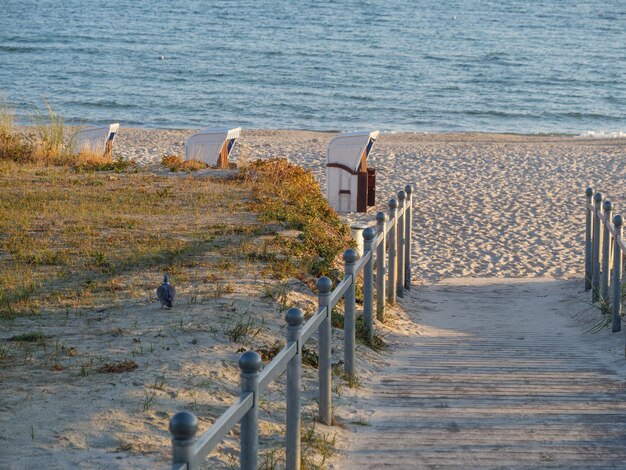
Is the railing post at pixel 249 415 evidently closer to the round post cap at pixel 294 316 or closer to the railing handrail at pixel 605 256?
the round post cap at pixel 294 316

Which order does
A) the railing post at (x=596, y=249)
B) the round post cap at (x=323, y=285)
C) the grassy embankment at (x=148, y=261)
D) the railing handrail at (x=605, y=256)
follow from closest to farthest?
the round post cap at (x=323, y=285)
the grassy embankment at (x=148, y=261)
the railing handrail at (x=605, y=256)
the railing post at (x=596, y=249)

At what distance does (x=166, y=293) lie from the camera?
6660mm

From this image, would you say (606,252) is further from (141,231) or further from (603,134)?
(603,134)

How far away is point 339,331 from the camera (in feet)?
24.4

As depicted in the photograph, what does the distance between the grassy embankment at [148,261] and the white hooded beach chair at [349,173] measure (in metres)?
1.09

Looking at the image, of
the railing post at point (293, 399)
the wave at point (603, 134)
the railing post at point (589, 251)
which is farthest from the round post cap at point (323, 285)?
the wave at point (603, 134)

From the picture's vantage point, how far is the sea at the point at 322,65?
3412 cm

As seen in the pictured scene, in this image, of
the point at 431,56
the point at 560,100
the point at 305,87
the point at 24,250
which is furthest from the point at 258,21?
the point at 24,250

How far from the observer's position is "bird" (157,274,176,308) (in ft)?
21.8

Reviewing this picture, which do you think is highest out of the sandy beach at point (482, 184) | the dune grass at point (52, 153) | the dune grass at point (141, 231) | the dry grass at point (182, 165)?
the dune grass at point (52, 153)

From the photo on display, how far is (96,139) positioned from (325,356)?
1297 centimetres

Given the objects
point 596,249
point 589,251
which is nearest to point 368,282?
point 596,249

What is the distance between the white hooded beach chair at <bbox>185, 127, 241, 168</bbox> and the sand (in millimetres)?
2082

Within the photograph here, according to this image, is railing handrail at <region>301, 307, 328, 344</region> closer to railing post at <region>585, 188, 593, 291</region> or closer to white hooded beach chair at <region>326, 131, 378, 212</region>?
railing post at <region>585, 188, 593, 291</region>
